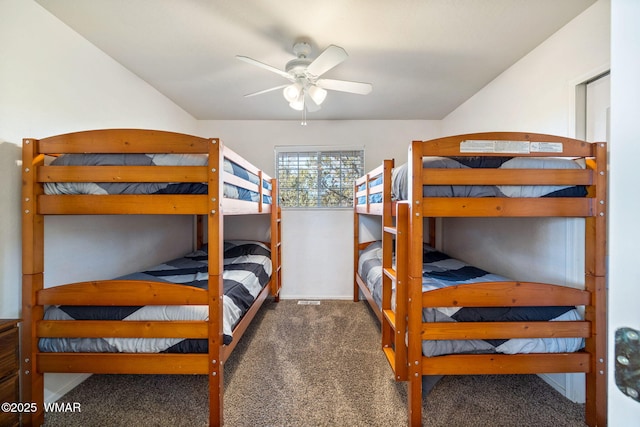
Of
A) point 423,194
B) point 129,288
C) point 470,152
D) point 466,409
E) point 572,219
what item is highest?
point 470,152

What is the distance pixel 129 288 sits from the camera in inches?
54.6

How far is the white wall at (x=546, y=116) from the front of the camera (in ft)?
5.25

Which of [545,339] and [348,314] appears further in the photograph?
[348,314]

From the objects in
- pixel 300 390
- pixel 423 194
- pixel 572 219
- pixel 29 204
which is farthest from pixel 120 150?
pixel 572 219

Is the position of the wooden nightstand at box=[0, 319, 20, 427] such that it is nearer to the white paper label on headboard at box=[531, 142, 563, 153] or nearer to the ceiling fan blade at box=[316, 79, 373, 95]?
the ceiling fan blade at box=[316, 79, 373, 95]

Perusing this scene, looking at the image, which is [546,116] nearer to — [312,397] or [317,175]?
[317,175]

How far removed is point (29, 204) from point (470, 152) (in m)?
2.29

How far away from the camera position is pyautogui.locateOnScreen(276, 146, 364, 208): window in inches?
138

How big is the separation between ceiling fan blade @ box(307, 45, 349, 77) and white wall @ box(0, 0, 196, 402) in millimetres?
1590

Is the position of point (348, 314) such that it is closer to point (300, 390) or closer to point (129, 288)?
point (300, 390)

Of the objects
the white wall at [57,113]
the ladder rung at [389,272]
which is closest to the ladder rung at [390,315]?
the ladder rung at [389,272]

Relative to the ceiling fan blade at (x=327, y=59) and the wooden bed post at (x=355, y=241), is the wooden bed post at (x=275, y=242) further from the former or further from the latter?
the ceiling fan blade at (x=327, y=59)

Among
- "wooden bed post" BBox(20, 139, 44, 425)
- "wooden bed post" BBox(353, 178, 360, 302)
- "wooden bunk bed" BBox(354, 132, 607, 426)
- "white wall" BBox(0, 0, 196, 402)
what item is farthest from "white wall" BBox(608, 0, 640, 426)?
"wooden bed post" BBox(353, 178, 360, 302)

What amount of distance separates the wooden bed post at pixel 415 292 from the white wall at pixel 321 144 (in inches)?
81.6
